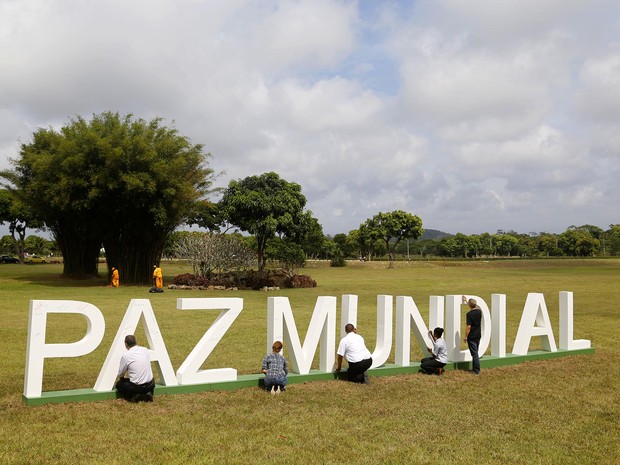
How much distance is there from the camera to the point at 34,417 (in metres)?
7.33

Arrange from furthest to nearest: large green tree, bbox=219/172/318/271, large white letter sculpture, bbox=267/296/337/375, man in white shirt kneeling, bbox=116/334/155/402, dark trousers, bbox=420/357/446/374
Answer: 1. large green tree, bbox=219/172/318/271
2. dark trousers, bbox=420/357/446/374
3. large white letter sculpture, bbox=267/296/337/375
4. man in white shirt kneeling, bbox=116/334/155/402

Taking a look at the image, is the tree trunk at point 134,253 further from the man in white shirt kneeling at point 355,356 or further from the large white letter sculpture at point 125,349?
the man in white shirt kneeling at point 355,356

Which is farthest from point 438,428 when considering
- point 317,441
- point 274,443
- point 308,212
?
point 308,212

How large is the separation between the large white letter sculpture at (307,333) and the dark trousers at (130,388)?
7.31 ft

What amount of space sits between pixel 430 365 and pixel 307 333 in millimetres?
2739

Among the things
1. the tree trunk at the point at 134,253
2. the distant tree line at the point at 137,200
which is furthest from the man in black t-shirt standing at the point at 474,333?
the tree trunk at the point at 134,253

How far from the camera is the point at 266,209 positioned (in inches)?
1529

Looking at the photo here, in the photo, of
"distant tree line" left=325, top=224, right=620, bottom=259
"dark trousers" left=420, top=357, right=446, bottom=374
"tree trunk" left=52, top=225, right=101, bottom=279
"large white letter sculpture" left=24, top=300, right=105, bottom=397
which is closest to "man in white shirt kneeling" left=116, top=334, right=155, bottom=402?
"large white letter sculpture" left=24, top=300, right=105, bottom=397

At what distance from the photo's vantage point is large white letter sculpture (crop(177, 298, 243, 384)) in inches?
355

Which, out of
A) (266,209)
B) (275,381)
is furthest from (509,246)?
(275,381)

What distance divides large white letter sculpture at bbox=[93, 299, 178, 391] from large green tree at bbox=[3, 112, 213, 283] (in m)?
23.6

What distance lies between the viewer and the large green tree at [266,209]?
127ft

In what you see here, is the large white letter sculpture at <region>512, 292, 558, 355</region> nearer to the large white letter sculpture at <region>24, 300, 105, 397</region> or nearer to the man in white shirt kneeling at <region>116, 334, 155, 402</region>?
the man in white shirt kneeling at <region>116, 334, 155, 402</region>

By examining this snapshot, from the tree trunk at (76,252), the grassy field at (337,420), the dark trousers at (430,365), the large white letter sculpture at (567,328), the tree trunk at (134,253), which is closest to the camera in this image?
the grassy field at (337,420)
